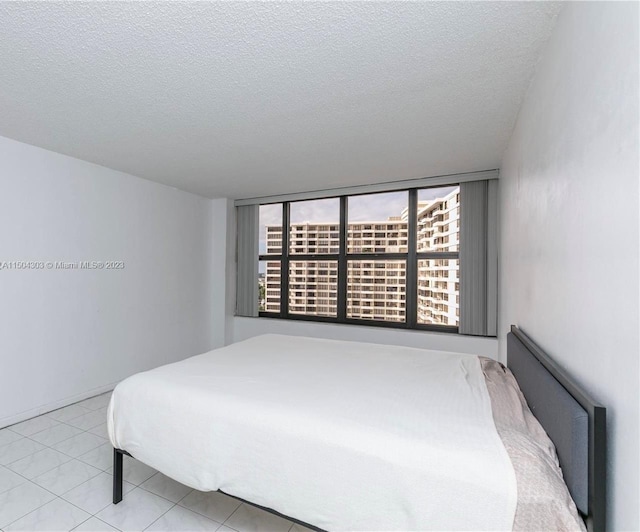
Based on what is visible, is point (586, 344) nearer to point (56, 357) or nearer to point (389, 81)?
point (389, 81)

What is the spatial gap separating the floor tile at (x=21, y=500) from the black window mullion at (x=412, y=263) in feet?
11.4

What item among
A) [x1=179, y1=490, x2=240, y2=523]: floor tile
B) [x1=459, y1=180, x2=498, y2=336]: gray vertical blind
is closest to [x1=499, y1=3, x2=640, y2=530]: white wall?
[x1=179, y1=490, x2=240, y2=523]: floor tile

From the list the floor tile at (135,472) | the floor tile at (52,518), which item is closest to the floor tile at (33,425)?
the floor tile at (135,472)

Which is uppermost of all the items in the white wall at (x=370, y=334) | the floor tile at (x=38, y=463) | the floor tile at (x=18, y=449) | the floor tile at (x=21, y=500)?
the white wall at (x=370, y=334)

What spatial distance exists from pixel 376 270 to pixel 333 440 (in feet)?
10.2

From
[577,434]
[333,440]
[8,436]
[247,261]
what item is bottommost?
[8,436]

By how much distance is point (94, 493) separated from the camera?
78.3 inches

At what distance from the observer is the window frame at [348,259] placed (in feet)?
13.3

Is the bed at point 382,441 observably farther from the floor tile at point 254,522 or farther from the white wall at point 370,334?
the white wall at point 370,334

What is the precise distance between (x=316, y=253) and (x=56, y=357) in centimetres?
305

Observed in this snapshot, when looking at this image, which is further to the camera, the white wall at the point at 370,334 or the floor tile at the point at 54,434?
the white wall at the point at 370,334

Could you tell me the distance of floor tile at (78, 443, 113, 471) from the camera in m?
2.28

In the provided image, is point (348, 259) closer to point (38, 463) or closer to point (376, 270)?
point (376, 270)

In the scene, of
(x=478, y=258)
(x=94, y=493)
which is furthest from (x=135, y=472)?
(x=478, y=258)
